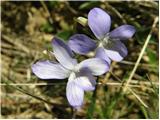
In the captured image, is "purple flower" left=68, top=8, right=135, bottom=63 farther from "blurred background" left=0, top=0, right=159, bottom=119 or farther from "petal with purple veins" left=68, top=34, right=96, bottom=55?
"blurred background" left=0, top=0, right=159, bottom=119

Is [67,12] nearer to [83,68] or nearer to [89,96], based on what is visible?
[89,96]

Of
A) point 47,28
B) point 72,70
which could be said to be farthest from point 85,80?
point 47,28

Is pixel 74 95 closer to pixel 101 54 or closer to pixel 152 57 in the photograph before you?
pixel 101 54

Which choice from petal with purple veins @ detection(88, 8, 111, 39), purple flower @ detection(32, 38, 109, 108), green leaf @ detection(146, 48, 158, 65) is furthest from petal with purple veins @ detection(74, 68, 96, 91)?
green leaf @ detection(146, 48, 158, 65)

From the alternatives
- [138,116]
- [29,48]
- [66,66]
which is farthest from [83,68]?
[29,48]

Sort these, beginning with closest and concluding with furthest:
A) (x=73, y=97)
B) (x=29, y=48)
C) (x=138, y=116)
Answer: (x=73, y=97) < (x=138, y=116) < (x=29, y=48)

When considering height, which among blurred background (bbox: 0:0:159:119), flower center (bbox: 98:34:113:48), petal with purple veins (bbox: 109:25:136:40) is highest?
petal with purple veins (bbox: 109:25:136:40)
